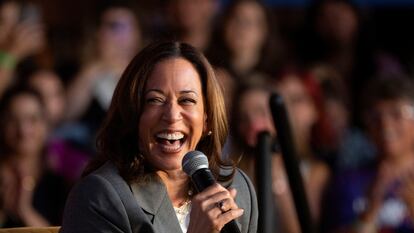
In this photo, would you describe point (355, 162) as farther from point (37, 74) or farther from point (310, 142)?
point (37, 74)

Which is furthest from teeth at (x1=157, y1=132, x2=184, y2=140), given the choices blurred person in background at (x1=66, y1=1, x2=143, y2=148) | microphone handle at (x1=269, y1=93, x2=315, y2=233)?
blurred person in background at (x1=66, y1=1, x2=143, y2=148)

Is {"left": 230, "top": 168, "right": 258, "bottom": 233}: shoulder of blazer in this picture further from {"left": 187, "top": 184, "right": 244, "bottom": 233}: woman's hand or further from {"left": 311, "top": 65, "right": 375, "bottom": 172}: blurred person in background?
{"left": 311, "top": 65, "right": 375, "bottom": 172}: blurred person in background

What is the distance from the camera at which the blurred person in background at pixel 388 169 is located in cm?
605

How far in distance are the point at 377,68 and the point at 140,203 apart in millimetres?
4120

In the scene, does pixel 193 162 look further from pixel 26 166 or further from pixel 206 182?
pixel 26 166

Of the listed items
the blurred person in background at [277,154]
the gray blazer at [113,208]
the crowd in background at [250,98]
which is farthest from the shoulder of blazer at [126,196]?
the blurred person in background at [277,154]

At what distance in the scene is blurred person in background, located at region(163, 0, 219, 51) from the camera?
282 inches

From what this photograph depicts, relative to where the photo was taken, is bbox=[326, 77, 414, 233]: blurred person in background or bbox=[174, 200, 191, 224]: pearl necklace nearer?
bbox=[174, 200, 191, 224]: pearl necklace

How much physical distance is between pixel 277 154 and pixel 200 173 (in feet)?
9.79

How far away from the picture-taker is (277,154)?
6246mm

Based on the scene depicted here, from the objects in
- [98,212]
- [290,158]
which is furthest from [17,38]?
[98,212]

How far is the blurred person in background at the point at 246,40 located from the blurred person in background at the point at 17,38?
3.37ft

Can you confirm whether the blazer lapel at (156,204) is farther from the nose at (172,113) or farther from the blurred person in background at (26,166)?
the blurred person in background at (26,166)

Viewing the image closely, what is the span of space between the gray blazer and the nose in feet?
0.72
